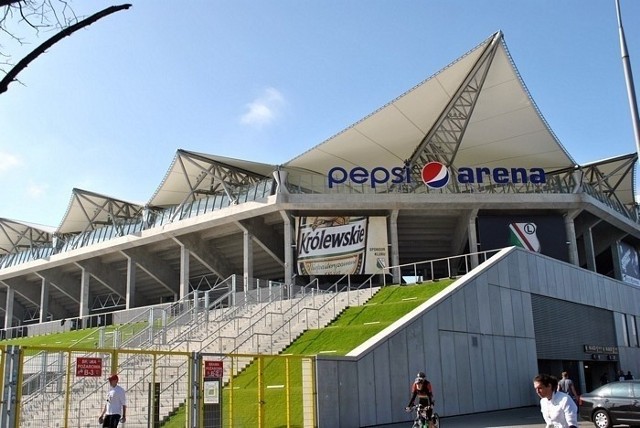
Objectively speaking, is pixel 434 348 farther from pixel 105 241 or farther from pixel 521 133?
pixel 105 241

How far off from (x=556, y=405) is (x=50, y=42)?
17.8 feet

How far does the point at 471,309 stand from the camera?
75.4 feet

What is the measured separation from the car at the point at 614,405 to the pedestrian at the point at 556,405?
12.2 m

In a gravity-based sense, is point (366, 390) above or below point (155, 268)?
below

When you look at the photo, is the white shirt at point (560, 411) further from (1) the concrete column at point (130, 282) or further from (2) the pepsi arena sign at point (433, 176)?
(1) the concrete column at point (130, 282)

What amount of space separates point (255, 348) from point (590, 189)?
30.7 m

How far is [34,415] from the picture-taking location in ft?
46.1

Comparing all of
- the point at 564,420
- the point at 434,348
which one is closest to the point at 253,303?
the point at 434,348

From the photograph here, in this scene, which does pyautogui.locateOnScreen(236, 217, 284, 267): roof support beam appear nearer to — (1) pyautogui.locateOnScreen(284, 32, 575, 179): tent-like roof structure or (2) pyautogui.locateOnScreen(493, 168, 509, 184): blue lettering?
(1) pyautogui.locateOnScreen(284, 32, 575, 179): tent-like roof structure

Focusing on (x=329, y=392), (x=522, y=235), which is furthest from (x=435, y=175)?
(x=329, y=392)

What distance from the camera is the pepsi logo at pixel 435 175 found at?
141 ft

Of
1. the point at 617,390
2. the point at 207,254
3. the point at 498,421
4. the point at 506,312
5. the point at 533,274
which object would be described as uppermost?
the point at 207,254

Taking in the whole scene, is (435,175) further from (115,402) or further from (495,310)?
(115,402)

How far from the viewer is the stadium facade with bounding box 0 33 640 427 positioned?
80.1 feet
